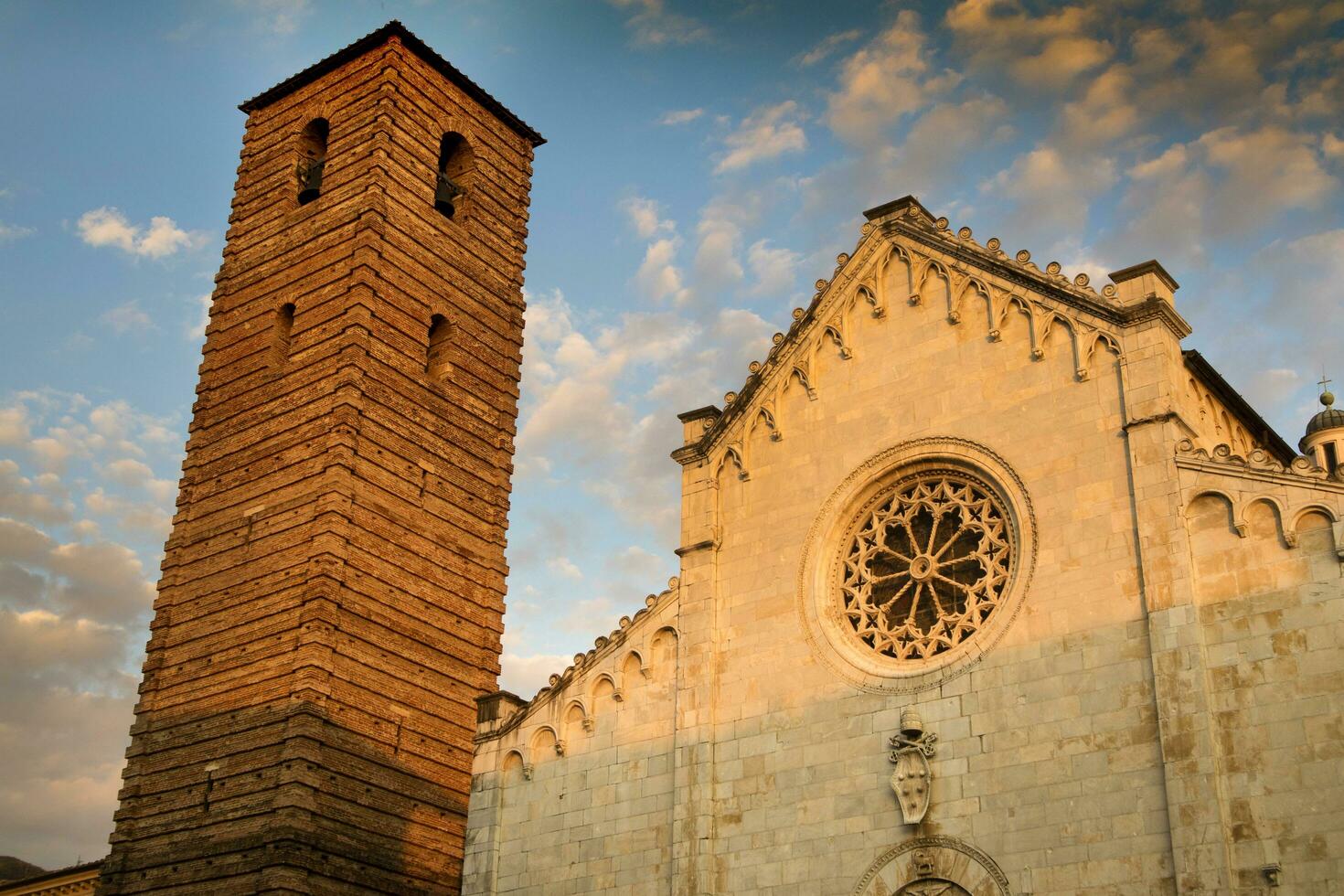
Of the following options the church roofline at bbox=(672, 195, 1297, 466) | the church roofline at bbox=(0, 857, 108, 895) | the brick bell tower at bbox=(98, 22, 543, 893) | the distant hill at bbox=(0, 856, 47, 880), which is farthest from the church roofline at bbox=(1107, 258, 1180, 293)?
the distant hill at bbox=(0, 856, 47, 880)

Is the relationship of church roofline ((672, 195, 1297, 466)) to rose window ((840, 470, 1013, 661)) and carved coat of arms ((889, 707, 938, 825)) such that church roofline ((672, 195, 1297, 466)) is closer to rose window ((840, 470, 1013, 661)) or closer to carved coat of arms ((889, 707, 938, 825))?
rose window ((840, 470, 1013, 661))

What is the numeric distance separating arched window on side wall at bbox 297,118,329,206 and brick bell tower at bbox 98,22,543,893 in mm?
47

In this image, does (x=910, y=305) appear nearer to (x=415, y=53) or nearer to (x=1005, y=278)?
(x=1005, y=278)

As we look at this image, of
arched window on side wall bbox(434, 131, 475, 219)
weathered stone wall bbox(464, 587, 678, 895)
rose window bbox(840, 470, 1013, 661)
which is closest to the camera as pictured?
rose window bbox(840, 470, 1013, 661)

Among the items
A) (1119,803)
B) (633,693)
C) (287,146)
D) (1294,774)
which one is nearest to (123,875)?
(633,693)

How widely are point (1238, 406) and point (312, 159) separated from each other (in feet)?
64.3

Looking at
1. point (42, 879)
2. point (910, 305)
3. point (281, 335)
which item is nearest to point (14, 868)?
point (42, 879)

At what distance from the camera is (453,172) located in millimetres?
33750

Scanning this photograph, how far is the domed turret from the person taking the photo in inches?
1017

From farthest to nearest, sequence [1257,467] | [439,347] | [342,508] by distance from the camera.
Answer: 1. [439,347]
2. [342,508]
3. [1257,467]

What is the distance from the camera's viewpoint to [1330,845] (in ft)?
53.3

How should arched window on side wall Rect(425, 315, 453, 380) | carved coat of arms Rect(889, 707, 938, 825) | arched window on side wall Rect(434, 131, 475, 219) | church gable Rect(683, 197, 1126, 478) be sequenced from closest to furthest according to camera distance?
carved coat of arms Rect(889, 707, 938, 825) < church gable Rect(683, 197, 1126, 478) < arched window on side wall Rect(425, 315, 453, 380) < arched window on side wall Rect(434, 131, 475, 219)

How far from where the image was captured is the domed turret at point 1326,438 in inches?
1017

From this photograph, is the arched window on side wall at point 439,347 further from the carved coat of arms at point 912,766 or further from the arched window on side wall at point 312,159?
the carved coat of arms at point 912,766
